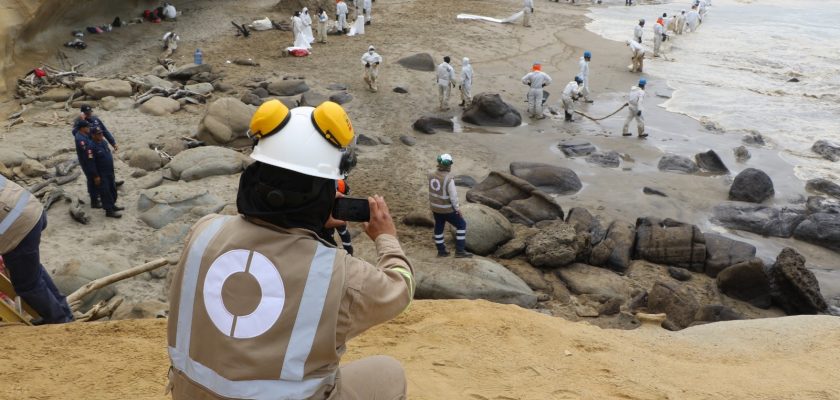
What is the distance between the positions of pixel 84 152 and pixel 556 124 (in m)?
10.3

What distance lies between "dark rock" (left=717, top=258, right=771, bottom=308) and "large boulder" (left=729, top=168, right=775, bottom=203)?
358 centimetres

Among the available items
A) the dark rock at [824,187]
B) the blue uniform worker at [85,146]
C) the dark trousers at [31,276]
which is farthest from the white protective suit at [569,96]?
the dark trousers at [31,276]

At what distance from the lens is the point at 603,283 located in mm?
8664

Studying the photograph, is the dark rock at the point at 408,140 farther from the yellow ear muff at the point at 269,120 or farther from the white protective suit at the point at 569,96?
the yellow ear muff at the point at 269,120

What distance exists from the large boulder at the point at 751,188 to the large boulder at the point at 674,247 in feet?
9.19

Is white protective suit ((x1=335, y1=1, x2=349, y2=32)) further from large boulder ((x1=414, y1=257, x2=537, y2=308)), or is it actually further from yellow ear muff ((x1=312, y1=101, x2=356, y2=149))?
yellow ear muff ((x1=312, y1=101, x2=356, y2=149))

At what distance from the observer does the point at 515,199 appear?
1079cm

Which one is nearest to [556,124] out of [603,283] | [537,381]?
[603,283]

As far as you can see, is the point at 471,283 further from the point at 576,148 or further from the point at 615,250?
the point at 576,148

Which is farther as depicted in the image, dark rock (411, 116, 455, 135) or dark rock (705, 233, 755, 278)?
dark rock (411, 116, 455, 135)

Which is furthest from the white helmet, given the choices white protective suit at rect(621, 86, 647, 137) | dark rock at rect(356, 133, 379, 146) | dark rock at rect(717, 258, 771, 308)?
white protective suit at rect(621, 86, 647, 137)

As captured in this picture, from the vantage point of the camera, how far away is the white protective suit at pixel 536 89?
15773 millimetres

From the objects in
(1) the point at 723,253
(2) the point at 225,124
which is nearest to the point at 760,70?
(1) the point at 723,253

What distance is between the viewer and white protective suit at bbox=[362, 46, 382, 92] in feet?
53.8
